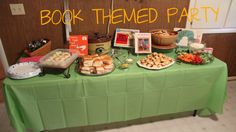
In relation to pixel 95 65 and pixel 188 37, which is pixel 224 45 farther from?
pixel 95 65

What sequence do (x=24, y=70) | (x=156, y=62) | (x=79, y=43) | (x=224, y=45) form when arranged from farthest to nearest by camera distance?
(x=224, y=45)
(x=79, y=43)
(x=156, y=62)
(x=24, y=70)

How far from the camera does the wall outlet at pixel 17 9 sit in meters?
Answer: 1.61

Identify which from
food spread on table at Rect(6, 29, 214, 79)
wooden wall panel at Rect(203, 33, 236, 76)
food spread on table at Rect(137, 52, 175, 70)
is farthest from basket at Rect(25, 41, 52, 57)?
wooden wall panel at Rect(203, 33, 236, 76)

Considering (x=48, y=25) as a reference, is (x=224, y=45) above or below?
below

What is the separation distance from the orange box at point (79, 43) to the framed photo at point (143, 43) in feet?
1.67

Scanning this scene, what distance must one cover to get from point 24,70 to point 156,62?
1.11 meters

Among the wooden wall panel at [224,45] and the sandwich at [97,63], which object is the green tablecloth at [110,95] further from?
the wooden wall panel at [224,45]

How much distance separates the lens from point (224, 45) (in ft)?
7.54

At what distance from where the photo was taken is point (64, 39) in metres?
1.84

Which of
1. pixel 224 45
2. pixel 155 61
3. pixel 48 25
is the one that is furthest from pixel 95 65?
pixel 224 45

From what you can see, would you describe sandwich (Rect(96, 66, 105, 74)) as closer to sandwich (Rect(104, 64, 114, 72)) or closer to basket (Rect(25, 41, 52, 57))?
sandwich (Rect(104, 64, 114, 72))

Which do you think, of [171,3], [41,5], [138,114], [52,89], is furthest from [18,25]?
[171,3]

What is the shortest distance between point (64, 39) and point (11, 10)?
544 mm

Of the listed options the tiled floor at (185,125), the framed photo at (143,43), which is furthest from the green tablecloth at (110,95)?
the framed photo at (143,43)
